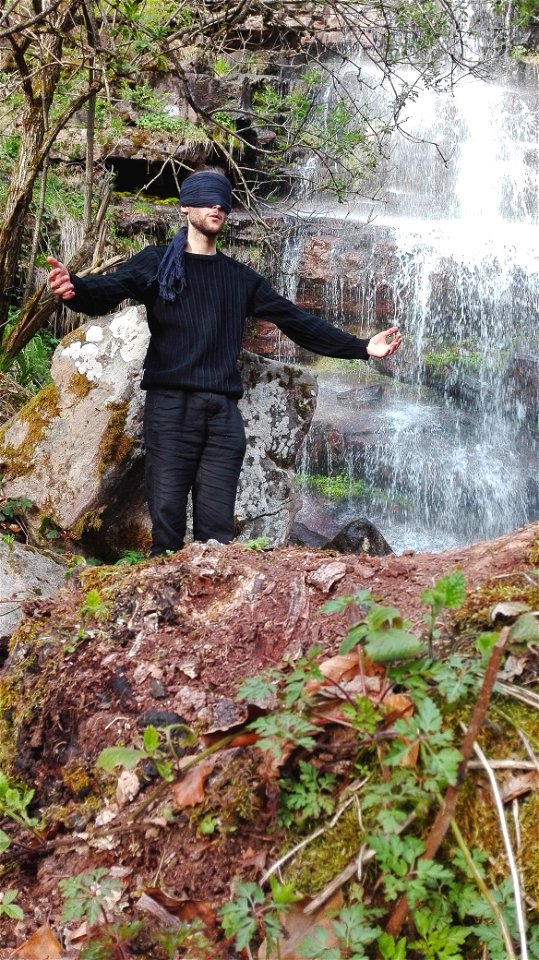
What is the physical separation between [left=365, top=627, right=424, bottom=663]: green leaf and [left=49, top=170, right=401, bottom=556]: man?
2.90 meters

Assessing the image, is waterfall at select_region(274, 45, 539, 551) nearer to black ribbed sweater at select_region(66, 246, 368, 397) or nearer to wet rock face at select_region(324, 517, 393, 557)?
wet rock face at select_region(324, 517, 393, 557)

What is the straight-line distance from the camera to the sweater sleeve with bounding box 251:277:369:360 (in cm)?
445

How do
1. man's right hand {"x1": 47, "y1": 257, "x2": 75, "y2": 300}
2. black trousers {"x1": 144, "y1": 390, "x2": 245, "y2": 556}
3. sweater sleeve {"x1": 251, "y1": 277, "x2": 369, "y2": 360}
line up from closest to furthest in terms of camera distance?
man's right hand {"x1": 47, "y1": 257, "x2": 75, "y2": 300}
black trousers {"x1": 144, "y1": 390, "x2": 245, "y2": 556}
sweater sleeve {"x1": 251, "y1": 277, "x2": 369, "y2": 360}

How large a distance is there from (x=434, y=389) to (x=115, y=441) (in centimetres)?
613

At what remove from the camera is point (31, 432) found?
5.28 m

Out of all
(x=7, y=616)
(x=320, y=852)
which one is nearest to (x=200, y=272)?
(x=7, y=616)

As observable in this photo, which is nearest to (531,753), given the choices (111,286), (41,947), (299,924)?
(299,924)

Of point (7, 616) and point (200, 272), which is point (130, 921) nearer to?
point (7, 616)

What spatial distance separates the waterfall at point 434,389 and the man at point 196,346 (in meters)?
4.35

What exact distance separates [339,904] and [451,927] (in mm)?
202

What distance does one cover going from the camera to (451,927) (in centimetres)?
141

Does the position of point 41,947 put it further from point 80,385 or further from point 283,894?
point 80,385

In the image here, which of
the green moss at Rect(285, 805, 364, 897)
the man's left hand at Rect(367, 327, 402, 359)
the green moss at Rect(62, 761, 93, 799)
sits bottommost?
the green moss at Rect(62, 761, 93, 799)

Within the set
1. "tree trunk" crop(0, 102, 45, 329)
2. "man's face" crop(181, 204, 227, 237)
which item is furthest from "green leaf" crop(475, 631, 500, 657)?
"tree trunk" crop(0, 102, 45, 329)
